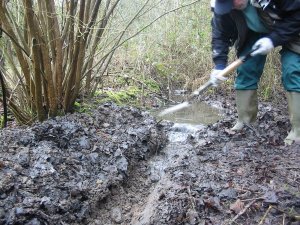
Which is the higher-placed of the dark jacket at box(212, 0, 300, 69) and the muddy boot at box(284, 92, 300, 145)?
the dark jacket at box(212, 0, 300, 69)

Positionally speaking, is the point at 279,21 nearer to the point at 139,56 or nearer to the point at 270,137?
the point at 270,137

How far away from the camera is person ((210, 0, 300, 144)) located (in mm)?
2893

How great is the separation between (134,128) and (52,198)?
1579mm

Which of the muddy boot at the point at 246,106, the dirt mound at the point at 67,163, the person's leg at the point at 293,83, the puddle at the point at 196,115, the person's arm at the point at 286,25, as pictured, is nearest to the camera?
the dirt mound at the point at 67,163

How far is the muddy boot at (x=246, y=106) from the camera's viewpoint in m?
3.64

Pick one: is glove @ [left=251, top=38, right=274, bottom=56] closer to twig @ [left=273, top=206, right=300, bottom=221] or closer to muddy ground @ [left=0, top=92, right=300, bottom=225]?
muddy ground @ [left=0, top=92, right=300, bottom=225]

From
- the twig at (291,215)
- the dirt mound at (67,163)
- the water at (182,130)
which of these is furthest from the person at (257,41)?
the twig at (291,215)

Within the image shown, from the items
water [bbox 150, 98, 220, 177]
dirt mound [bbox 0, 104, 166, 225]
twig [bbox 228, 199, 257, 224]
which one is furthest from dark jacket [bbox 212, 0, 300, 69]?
twig [bbox 228, 199, 257, 224]

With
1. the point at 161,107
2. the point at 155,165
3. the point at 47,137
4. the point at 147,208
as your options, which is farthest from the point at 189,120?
the point at 147,208

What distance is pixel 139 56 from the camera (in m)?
7.02

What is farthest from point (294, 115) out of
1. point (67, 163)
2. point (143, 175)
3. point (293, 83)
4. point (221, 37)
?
point (67, 163)

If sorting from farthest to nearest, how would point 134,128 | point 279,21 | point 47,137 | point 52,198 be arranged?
point 134,128 → point 47,137 → point 279,21 → point 52,198

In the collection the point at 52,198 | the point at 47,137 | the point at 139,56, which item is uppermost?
the point at 139,56

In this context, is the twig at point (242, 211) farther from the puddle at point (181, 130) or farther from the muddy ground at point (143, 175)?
the puddle at point (181, 130)
